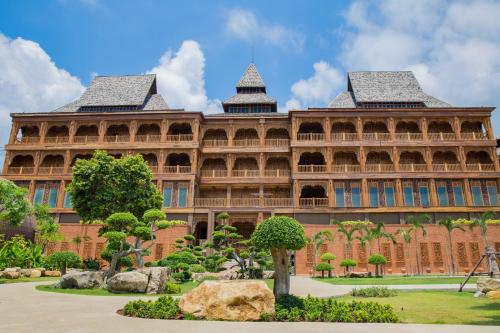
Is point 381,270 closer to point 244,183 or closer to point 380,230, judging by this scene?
point 380,230

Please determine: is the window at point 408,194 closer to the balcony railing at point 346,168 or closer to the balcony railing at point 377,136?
the balcony railing at point 346,168

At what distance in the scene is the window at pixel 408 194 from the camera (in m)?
30.1

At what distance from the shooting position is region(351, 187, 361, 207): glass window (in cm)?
3034

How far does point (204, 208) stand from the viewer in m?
30.6

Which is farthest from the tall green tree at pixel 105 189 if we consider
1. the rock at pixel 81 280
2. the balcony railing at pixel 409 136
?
the balcony railing at pixel 409 136

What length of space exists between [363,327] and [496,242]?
84.1ft

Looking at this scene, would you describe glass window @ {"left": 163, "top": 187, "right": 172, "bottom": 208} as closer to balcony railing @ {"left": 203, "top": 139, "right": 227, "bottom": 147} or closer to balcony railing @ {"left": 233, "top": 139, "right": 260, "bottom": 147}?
balcony railing @ {"left": 203, "top": 139, "right": 227, "bottom": 147}

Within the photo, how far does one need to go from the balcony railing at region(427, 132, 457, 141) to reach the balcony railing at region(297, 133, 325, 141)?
942 cm

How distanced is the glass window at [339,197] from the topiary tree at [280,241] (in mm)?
20733

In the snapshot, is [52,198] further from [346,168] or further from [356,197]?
[356,197]

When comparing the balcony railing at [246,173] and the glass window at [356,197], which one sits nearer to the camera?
the glass window at [356,197]

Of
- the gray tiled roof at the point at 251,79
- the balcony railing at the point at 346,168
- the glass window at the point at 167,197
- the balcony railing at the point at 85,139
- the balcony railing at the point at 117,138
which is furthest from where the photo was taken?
the gray tiled roof at the point at 251,79

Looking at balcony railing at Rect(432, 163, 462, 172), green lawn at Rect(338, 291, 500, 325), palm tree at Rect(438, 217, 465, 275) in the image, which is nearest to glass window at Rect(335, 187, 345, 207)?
palm tree at Rect(438, 217, 465, 275)

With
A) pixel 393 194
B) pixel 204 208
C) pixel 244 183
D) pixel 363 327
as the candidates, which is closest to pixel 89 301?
pixel 363 327
